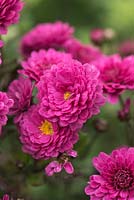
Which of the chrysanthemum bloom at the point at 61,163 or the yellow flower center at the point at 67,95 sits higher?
the yellow flower center at the point at 67,95

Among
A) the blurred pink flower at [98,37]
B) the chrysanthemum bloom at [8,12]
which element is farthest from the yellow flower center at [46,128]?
the blurred pink flower at [98,37]

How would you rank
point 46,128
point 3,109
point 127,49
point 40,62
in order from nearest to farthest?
point 3,109
point 46,128
point 40,62
point 127,49

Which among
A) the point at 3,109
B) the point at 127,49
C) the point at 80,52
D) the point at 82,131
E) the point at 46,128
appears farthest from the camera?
the point at 127,49

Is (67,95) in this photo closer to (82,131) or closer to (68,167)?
(68,167)

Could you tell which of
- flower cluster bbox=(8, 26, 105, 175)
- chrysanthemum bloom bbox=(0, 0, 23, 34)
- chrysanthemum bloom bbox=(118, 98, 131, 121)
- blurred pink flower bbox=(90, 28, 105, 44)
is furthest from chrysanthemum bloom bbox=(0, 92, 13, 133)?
blurred pink flower bbox=(90, 28, 105, 44)

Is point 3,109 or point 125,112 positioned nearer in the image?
point 3,109

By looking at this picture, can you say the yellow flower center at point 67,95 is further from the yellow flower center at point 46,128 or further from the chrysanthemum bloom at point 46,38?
the chrysanthemum bloom at point 46,38

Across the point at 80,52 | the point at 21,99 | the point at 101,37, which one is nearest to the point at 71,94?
the point at 21,99

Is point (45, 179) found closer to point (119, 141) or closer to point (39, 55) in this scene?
point (39, 55)
